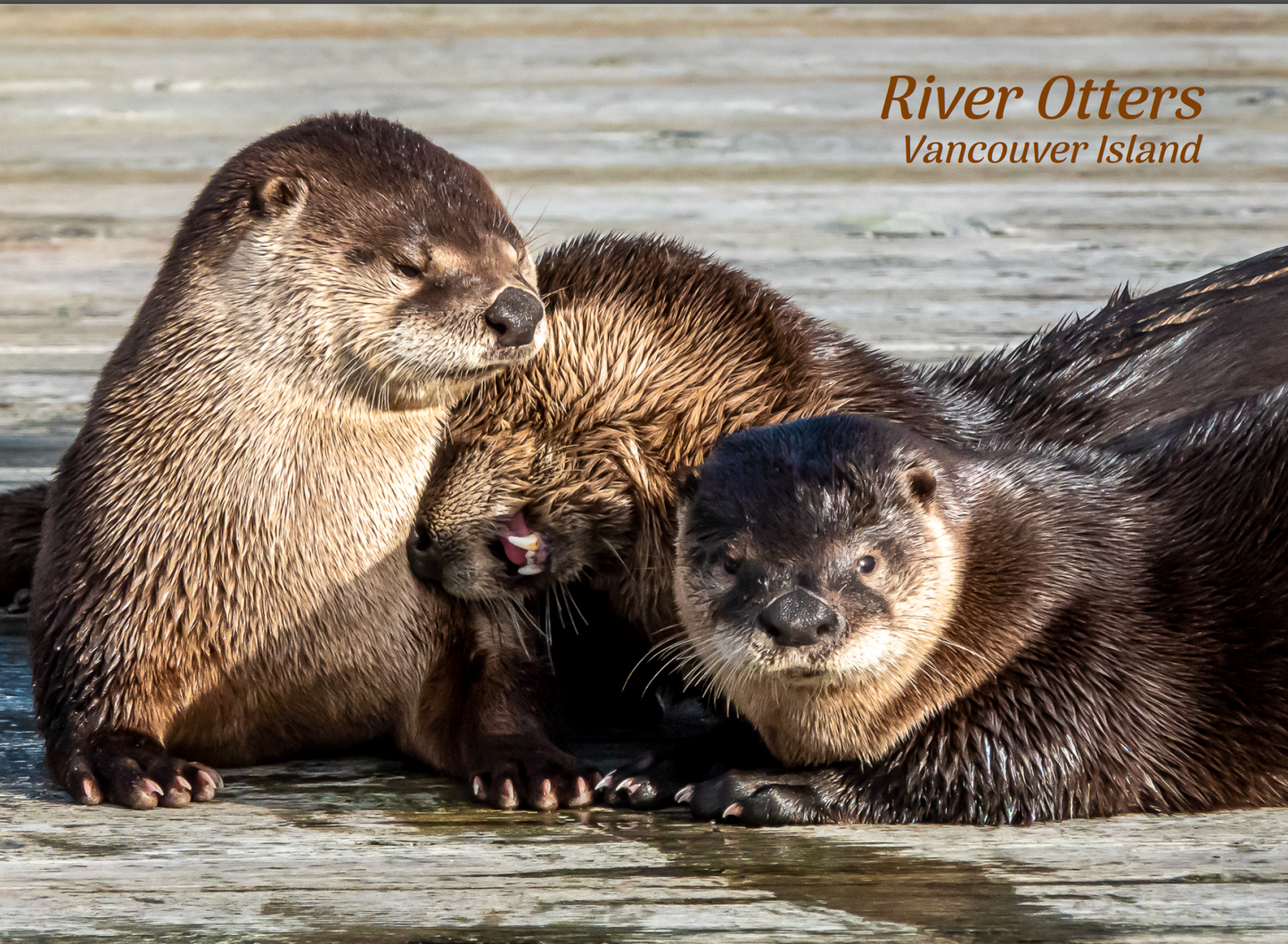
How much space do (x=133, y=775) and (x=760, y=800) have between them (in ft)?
2.83

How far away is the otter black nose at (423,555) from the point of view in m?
2.84

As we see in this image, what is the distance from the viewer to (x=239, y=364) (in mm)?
2721

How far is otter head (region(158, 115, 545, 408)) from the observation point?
2680 mm

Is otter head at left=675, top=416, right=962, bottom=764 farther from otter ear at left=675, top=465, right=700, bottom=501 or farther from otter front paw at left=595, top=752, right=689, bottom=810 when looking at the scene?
otter front paw at left=595, top=752, right=689, bottom=810

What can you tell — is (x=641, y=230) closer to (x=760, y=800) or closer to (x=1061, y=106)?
(x=1061, y=106)

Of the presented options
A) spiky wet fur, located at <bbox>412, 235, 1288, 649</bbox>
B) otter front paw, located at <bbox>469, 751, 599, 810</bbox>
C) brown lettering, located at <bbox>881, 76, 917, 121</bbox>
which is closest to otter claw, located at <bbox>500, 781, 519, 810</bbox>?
otter front paw, located at <bbox>469, 751, 599, 810</bbox>

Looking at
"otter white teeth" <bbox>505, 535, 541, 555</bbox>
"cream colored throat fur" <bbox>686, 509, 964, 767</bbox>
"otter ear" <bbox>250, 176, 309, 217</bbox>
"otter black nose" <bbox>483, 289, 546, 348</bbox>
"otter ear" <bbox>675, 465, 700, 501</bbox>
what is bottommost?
"cream colored throat fur" <bbox>686, 509, 964, 767</bbox>

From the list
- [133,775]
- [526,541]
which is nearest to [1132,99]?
[526,541]

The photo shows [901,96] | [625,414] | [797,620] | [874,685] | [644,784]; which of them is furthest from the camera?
[901,96]

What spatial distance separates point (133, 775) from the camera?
8.38 feet

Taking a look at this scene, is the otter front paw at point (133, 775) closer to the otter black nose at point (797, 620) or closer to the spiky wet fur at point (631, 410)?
the spiky wet fur at point (631, 410)

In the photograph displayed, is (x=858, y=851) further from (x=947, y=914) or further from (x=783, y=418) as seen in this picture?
(x=783, y=418)

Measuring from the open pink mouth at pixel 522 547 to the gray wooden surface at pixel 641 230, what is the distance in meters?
0.36

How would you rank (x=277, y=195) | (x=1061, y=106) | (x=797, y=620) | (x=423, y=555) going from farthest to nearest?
1. (x=1061, y=106)
2. (x=423, y=555)
3. (x=277, y=195)
4. (x=797, y=620)
